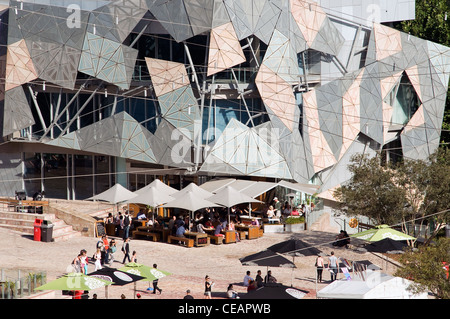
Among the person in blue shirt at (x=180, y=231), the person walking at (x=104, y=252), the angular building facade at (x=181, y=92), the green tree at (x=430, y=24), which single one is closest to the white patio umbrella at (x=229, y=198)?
the person in blue shirt at (x=180, y=231)

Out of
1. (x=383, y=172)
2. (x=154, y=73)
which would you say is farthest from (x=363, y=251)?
(x=154, y=73)

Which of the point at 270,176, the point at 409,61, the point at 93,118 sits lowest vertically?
the point at 270,176

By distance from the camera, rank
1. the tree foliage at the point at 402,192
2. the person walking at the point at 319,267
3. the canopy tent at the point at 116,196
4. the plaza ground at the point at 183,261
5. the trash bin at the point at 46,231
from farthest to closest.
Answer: the canopy tent at the point at 116,196
the trash bin at the point at 46,231
the tree foliage at the point at 402,192
the person walking at the point at 319,267
the plaza ground at the point at 183,261

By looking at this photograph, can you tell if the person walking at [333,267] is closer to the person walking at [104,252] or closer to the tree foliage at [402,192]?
the tree foliage at [402,192]

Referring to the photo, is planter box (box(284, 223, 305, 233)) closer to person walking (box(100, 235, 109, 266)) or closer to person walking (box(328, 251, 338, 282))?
person walking (box(328, 251, 338, 282))

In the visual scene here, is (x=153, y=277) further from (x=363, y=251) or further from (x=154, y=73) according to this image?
(x=154, y=73)

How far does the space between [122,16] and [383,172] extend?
17376mm

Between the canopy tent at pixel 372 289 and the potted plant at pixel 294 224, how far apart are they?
598 inches

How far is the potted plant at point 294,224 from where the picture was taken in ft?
120

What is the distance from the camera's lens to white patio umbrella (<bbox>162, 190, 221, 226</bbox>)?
3253 centimetres

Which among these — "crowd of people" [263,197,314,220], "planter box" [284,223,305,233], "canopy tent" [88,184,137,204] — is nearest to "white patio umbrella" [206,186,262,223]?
"planter box" [284,223,305,233]

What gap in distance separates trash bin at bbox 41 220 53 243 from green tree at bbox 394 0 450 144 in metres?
33.5
